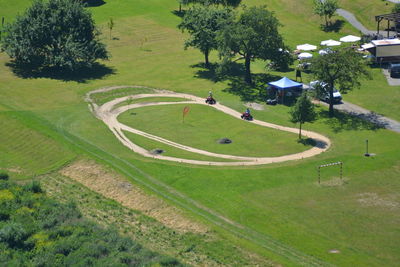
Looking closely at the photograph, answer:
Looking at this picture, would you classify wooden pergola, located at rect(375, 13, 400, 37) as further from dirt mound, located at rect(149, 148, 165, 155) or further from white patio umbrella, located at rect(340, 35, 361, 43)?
dirt mound, located at rect(149, 148, 165, 155)

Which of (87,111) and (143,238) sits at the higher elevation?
(87,111)

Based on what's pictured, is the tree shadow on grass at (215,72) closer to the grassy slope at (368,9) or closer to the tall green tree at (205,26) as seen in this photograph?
the tall green tree at (205,26)

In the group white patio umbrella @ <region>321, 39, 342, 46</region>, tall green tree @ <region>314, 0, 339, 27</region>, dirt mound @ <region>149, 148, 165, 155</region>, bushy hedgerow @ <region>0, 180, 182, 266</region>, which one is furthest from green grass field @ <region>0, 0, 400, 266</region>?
tall green tree @ <region>314, 0, 339, 27</region>

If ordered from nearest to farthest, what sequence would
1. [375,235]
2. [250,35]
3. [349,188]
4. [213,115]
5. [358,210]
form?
[375,235] < [358,210] < [349,188] < [213,115] < [250,35]

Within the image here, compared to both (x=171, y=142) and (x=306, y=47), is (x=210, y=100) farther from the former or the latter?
(x=306, y=47)

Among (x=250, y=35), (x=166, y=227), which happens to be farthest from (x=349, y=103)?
(x=166, y=227)

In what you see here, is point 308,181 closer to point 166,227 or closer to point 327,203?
point 327,203

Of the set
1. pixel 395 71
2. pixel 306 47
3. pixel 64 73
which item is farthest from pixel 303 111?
pixel 64 73
